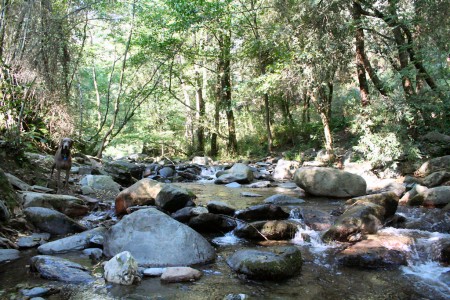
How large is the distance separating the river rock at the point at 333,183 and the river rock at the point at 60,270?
6.59m

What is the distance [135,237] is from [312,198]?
18.2 ft

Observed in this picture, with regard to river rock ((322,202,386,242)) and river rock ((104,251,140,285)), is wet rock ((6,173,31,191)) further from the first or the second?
river rock ((322,202,386,242))

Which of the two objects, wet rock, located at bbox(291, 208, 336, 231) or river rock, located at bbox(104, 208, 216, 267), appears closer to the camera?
river rock, located at bbox(104, 208, 216, 267)

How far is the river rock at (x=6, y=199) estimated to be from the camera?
4.76m

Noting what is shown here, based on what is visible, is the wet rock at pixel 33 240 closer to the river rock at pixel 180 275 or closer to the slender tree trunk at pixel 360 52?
the river rock at pixel 180 275

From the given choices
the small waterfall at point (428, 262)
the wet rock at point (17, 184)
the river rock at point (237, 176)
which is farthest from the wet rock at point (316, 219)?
the river rock at point (237, 176)

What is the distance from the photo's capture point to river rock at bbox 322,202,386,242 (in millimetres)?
5395

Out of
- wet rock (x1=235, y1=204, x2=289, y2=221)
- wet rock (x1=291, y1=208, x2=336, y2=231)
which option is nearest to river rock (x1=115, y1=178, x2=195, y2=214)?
wet rock (x1=235, y1=204, x2=289, y2=221)

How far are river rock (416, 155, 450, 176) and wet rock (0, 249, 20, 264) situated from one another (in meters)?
10.3

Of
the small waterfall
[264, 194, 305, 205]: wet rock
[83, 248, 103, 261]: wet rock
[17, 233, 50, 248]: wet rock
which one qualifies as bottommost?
the small waterfall

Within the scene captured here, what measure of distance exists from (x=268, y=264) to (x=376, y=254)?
157 cm

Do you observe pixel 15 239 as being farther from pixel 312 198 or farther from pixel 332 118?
pixel 332 118

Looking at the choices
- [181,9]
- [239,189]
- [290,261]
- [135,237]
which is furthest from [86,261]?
[181,9]

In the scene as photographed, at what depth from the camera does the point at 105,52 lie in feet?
66.4
